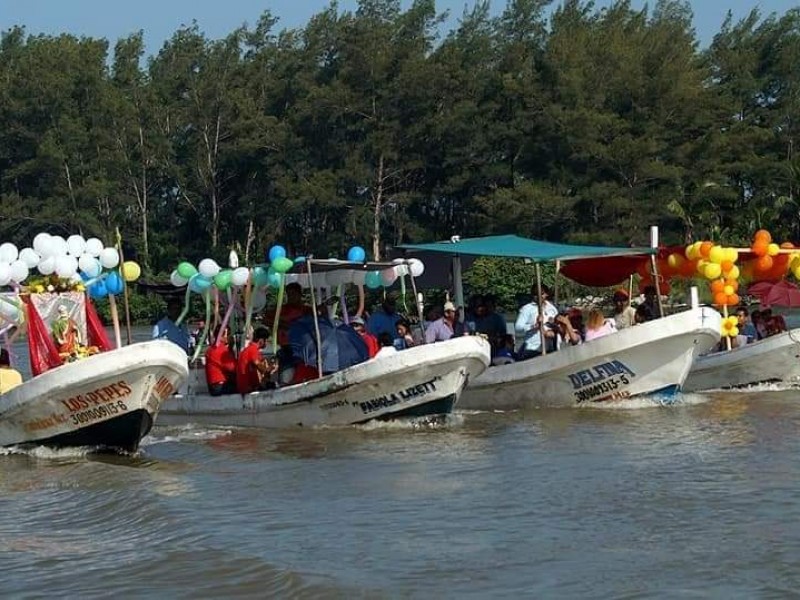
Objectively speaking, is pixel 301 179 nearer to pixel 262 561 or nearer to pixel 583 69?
pixel 583 69

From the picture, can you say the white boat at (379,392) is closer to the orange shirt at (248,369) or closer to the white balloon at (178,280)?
the orange shirt at (248,369)

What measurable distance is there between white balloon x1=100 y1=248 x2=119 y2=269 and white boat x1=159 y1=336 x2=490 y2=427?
2.16 meters

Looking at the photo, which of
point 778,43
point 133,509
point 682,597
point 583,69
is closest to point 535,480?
point 133,509

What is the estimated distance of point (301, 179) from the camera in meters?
51.8

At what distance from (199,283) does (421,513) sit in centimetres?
638

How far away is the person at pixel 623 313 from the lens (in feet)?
58.0

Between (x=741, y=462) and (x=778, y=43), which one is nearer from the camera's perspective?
(x=741, y=462)

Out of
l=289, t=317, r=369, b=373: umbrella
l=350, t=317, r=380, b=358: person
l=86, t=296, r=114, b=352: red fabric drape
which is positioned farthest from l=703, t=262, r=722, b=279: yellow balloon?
l=86, t=296, r=114, b=352: red fabric drape

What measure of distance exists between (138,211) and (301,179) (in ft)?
28.8

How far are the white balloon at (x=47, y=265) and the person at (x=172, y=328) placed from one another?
2627 millimetres

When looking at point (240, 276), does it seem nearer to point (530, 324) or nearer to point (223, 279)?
point (223, 279)

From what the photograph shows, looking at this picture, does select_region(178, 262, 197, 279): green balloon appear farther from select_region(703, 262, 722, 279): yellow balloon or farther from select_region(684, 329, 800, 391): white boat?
select_region(684, 329, 800, 391): white boat

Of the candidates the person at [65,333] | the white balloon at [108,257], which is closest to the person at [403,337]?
the white balloon at [108,257]

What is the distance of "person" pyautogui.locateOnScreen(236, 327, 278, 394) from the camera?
51.9ft
